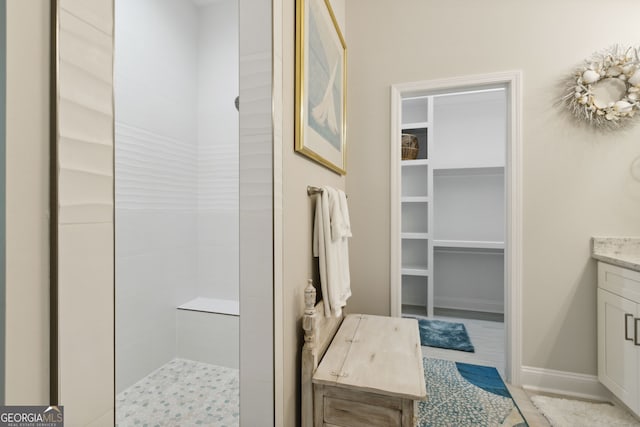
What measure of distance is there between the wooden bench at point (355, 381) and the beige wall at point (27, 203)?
93cm

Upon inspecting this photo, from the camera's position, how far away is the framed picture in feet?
4.09

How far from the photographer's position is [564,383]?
1874 millimetres

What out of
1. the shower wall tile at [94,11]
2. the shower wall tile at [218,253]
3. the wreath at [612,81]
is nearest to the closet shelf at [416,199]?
the wreath at [612,81]

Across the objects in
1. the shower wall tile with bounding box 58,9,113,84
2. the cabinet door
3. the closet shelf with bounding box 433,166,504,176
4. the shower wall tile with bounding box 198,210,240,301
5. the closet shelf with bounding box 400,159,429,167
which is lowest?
the cabinet door

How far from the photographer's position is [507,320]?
6.57 ft

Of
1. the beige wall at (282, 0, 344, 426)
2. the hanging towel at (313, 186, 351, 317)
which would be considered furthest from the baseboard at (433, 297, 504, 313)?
the beige wall at (282, 0, 344, 426)

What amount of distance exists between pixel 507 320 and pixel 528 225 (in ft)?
2.11

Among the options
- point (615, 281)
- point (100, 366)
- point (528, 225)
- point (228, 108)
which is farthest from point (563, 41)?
point (100, 366)

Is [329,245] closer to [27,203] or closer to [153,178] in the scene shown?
[27,203]

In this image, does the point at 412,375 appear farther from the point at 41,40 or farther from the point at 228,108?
the point at 228,108

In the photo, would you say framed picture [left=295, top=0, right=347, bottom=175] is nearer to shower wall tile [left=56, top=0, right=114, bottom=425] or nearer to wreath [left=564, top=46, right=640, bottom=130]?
shower wall tile [left=56, top=0, right=114, bottom=425]

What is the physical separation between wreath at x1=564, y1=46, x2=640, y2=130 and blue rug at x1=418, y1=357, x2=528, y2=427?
68.7 inches

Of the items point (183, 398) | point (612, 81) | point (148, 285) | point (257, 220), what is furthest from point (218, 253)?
point (612, 81)

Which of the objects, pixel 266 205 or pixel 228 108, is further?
pixel 228 108
